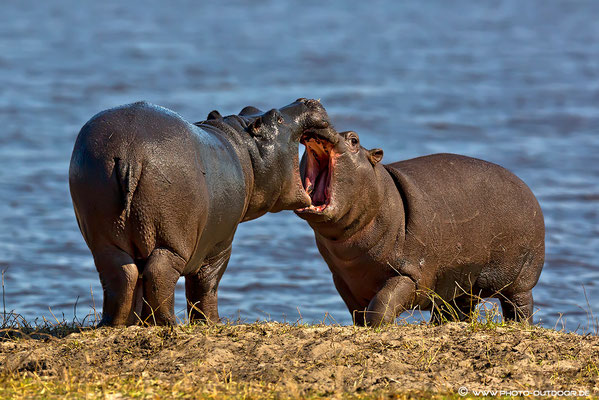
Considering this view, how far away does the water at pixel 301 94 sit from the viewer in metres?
11.1

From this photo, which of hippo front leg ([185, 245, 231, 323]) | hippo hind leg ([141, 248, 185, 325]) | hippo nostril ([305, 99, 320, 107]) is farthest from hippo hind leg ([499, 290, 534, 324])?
hippo hind leg ([141, 248, 185, 325])

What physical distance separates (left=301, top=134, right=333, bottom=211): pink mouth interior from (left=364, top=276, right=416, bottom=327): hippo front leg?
0.78m

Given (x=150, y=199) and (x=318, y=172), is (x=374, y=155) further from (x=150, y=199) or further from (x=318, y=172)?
(x=150, y=199)

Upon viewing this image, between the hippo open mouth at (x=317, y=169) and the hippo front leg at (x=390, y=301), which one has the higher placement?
the hippo open mouth at (x=317, y=169)

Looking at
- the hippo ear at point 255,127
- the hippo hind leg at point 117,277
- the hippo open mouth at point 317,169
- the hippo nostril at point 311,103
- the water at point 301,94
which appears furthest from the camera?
the water at point 301,94

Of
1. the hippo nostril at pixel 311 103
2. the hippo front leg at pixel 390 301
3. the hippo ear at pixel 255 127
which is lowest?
the hippo front leg at pixel 390 301

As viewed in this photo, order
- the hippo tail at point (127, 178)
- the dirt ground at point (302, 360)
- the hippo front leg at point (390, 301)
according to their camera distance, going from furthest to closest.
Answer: the hippo front leg at point (390, 301), the hippo tail at point (127, 178), the dirt ground at point (302, 360)

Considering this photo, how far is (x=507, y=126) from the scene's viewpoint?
60.7 ft

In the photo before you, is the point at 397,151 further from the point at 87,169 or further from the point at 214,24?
the point at 214,24

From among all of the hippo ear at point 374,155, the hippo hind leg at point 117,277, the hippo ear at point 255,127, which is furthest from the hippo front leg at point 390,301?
the hippo hind leg at point 117,277

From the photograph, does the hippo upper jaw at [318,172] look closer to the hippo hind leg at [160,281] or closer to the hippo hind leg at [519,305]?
the hippo hind leg at [160,281]

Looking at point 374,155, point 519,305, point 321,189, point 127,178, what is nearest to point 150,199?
point 127,178

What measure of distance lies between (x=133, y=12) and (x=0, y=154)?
20068 millimetres

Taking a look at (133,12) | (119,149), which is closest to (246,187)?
(119,149)
